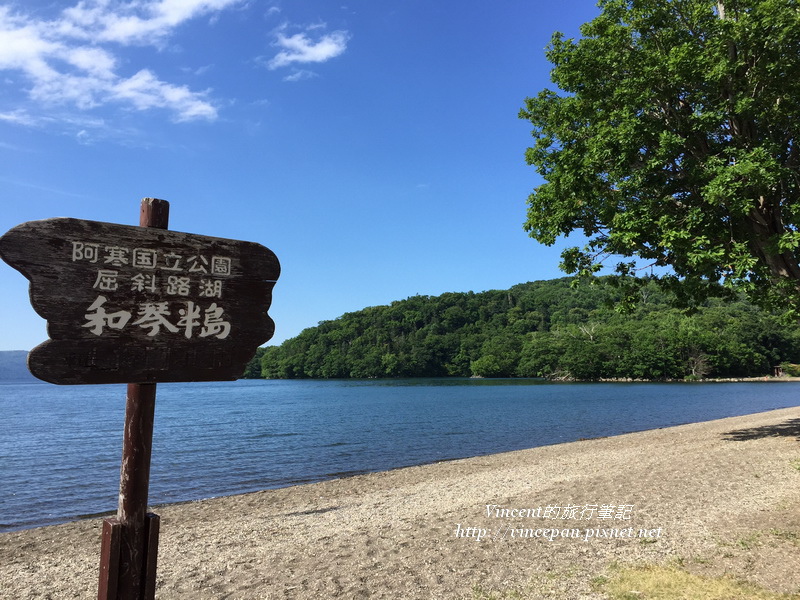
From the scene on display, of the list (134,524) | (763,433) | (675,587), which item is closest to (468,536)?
(675,587)

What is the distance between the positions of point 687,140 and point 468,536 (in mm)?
11389

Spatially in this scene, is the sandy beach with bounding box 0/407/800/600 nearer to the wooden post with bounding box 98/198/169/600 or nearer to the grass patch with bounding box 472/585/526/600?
the grass patch with bounding box 472/585/526/600

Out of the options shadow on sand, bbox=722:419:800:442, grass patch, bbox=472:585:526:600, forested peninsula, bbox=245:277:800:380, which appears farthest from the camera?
forested peninsula, bbox=245:277:800:380

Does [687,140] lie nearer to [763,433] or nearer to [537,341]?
[763,433]

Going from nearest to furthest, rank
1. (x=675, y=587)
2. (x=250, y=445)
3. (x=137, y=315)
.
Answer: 1. (x=137, y=315)
2. (x=675, y=587)
3. (x=250, y=445)

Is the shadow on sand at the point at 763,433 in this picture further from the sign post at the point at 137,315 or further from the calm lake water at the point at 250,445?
the sign post at the point at 137,315

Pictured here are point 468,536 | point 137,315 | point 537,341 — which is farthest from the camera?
point 537,341

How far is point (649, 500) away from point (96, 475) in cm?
1931

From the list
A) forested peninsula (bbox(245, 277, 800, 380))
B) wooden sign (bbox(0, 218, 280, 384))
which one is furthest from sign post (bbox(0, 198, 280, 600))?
forested peninsula (bbox(245, 277, 800, 380))

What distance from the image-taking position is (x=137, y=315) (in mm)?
3641

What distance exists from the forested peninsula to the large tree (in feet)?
332

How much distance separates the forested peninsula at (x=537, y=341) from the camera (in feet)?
388

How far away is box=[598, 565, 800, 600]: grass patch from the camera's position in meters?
5.42

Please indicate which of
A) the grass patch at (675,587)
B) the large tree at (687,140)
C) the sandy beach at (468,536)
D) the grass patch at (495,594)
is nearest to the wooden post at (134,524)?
the sandy beach at (468,536)
